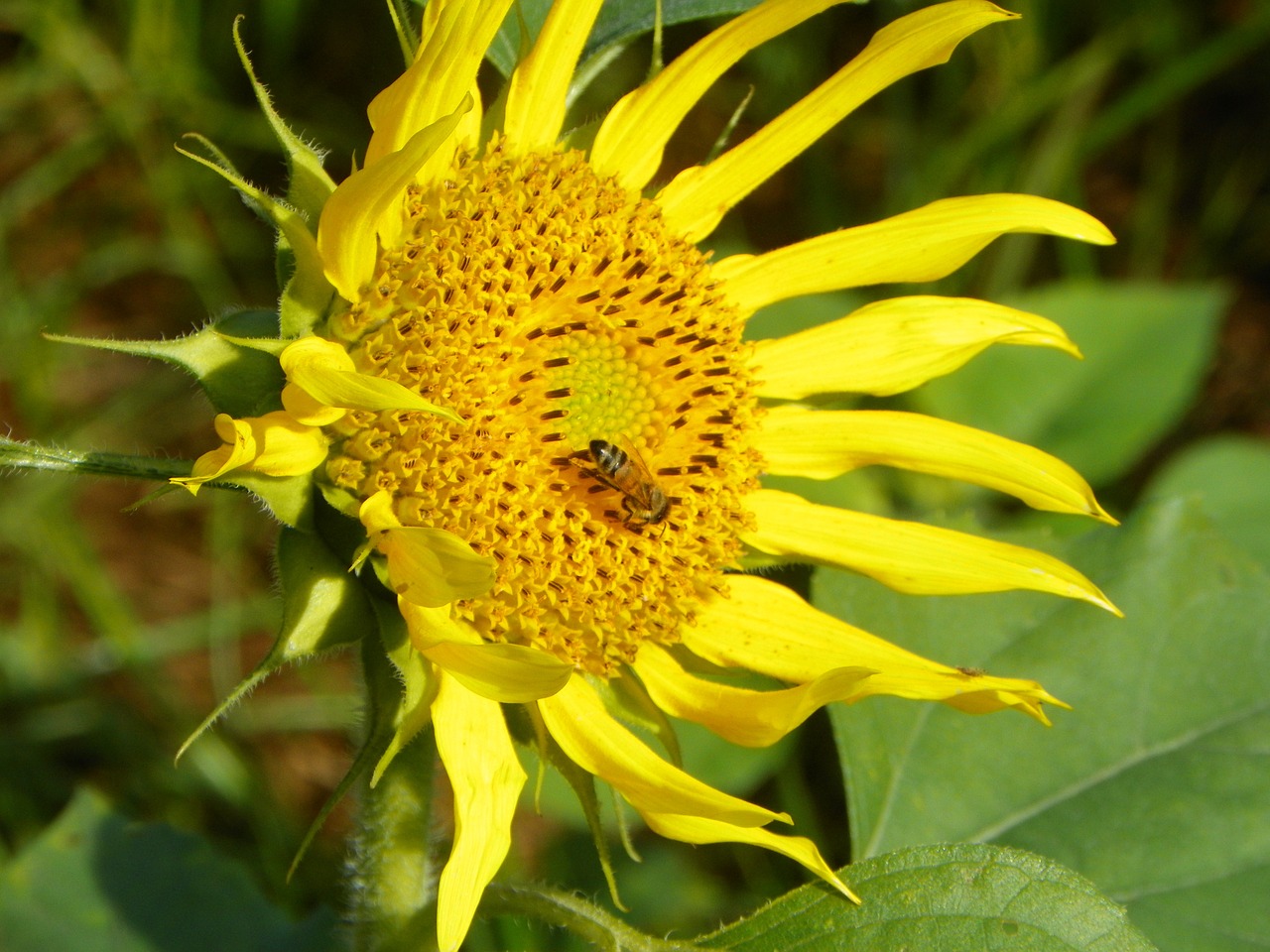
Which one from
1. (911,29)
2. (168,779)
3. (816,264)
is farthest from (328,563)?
(168,779)

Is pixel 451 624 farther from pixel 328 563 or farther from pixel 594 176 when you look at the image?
pixel 594 176

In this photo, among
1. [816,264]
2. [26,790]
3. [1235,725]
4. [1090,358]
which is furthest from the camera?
[1090,358]

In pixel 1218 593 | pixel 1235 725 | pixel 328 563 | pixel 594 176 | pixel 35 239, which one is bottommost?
pixel 35 239

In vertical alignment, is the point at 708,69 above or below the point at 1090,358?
above

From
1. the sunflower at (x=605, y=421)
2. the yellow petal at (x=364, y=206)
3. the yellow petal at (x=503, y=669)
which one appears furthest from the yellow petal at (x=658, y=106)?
the yellow petal at (x=503, y=669)

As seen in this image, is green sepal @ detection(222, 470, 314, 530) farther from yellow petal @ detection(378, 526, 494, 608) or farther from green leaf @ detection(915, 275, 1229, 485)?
green leaf @ detection(915, 275, 1229, 485)

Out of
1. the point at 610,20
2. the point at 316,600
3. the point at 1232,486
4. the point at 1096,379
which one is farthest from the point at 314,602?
the point at 1096,379

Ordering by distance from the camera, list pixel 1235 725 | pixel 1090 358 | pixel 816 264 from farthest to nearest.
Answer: pixel 1090 358 → pixel 1235 725 → pixel 816 264
